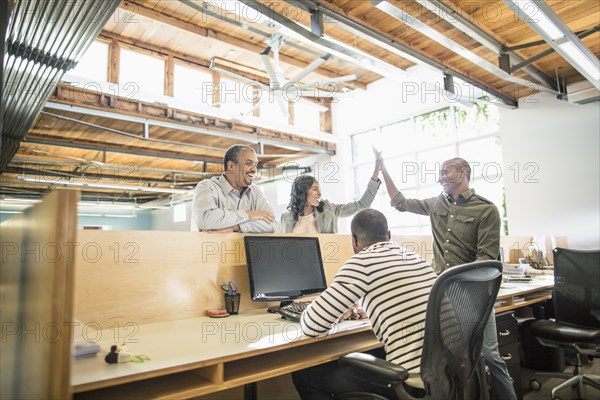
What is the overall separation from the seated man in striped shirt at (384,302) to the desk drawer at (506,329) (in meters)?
1.27

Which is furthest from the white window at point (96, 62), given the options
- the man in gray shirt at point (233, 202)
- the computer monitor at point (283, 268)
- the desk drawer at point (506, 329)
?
the desk drawer at point (506, 329)

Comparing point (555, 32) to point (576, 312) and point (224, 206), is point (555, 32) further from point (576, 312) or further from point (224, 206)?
point (224, 206)

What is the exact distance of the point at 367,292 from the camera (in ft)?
4.92

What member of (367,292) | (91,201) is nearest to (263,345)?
(367,292)

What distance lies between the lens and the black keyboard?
69.7 inches

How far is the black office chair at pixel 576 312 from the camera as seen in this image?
2.56 meters

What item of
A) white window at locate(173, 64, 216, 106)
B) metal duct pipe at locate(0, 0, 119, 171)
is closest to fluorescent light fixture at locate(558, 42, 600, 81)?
metal duct pipe at locate(0, 0, 119, 171)

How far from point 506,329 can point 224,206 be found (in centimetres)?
192

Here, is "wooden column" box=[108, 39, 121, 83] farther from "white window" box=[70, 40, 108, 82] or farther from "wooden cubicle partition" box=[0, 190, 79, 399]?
"wooden cubicle partition" box=[0, 190, 79, 399]

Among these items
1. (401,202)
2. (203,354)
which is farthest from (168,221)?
(203,354)

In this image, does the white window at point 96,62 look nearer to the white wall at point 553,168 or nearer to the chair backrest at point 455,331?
the chair backrest at point 455,331

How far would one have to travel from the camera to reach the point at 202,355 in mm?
1273

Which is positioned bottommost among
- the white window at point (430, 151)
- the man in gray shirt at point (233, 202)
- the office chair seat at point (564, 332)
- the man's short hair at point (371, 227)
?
the office chair seat at point (564, 332)

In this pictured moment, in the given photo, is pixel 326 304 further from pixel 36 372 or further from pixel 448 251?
pixel 448 251
